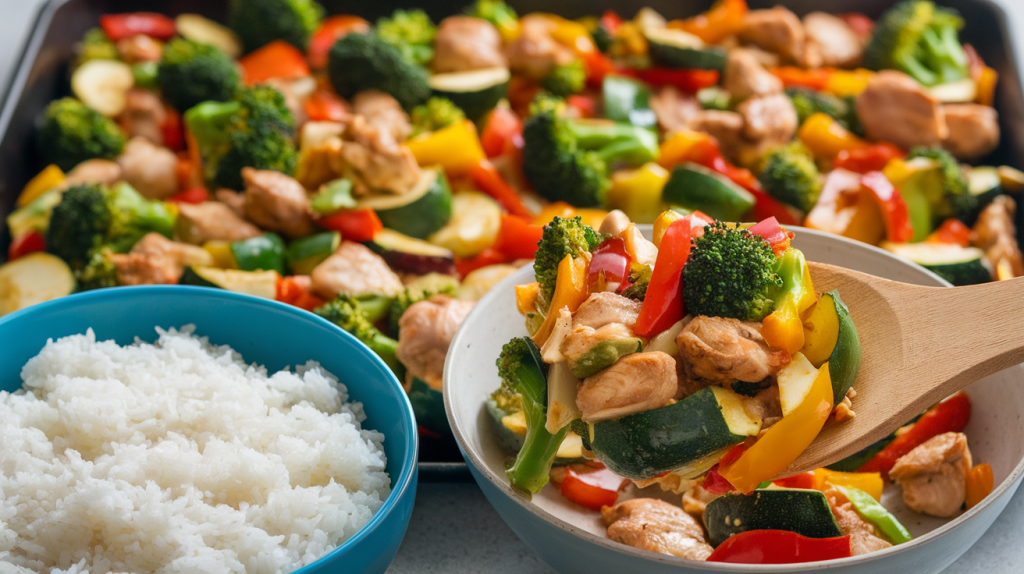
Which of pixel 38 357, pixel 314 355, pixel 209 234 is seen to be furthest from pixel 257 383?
pixel 209 234

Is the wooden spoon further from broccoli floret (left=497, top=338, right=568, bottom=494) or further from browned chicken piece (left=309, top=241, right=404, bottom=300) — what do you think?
browned chicken piece (left=309, top=241, right=404, bottom=300)

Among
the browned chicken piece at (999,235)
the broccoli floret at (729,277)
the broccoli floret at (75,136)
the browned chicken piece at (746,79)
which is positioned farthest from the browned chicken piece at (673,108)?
the broccoli floret at (75,136)

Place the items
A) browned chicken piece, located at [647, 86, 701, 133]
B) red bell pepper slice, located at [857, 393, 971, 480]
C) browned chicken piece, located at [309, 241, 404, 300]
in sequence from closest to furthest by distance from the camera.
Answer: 1. red bell pepper slice, located at [857, 393, 971, 480]
2. browned chicken piece, located at [309, 241, 404, 300]
3. browned chicken piece, located at [647, 86, 701, 133]

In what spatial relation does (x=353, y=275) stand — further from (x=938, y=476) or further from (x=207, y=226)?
(x=938, y=476)

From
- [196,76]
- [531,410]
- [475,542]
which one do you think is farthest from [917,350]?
[196,76]

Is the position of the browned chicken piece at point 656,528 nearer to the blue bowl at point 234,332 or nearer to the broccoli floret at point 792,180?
the blue bowl at point 234,332

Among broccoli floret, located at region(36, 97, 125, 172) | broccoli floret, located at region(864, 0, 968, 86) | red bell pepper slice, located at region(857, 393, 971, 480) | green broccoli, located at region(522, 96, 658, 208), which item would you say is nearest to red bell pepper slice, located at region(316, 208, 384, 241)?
green broccoli, located at region(522, 96, 658, 208)

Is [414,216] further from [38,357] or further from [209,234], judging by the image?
[38,357]
